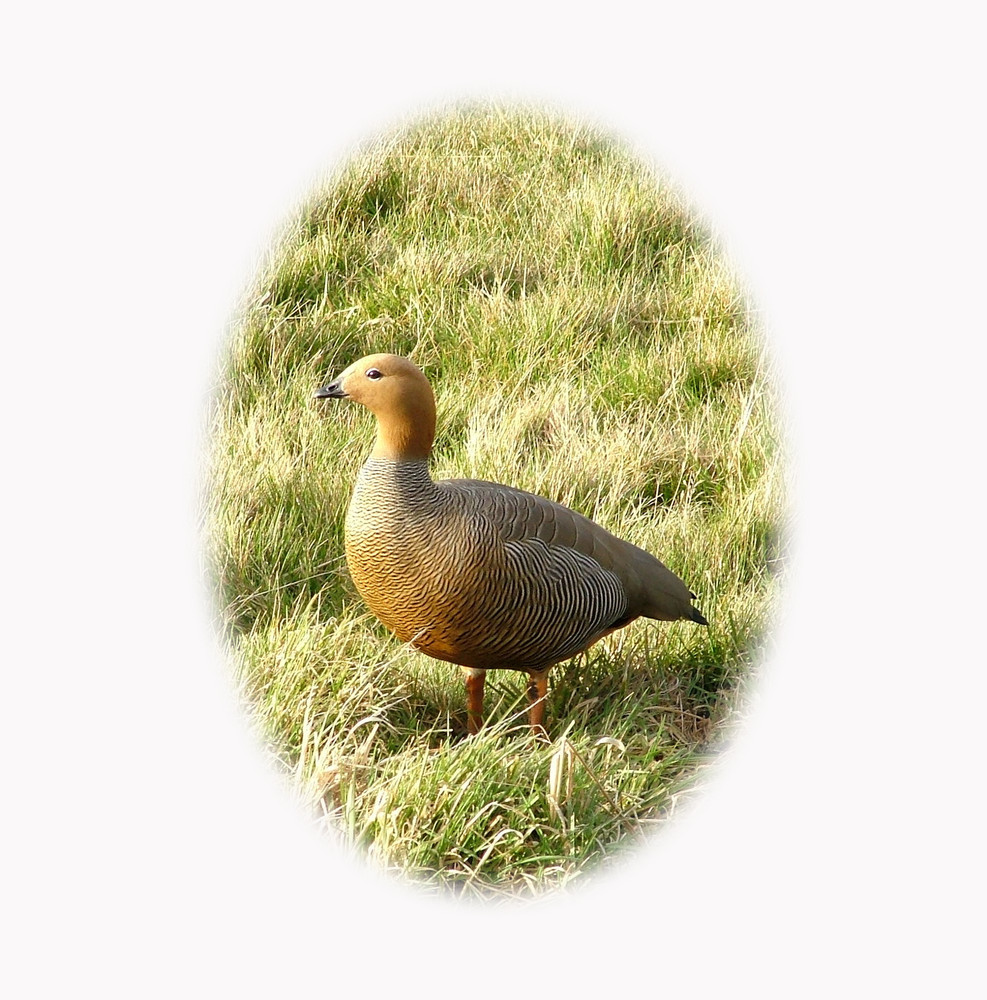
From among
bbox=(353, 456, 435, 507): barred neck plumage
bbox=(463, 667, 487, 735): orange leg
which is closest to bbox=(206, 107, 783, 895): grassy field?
bbox=(463, 667, 487, 735): orange leg

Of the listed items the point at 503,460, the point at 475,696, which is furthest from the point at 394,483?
the point at 503,460

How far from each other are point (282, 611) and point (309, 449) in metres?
0.98

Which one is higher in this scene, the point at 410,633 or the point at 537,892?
the point at 410,633

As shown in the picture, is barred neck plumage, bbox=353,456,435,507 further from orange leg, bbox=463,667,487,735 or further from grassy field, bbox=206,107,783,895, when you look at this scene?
orange leg, bbox=463,667,487,735

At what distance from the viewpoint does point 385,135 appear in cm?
648

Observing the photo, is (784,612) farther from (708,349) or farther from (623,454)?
(708,349)

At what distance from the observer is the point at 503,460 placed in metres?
4.75

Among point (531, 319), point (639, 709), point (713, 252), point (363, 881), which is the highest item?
point (713, 252)

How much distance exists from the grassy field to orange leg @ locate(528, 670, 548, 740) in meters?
0.10

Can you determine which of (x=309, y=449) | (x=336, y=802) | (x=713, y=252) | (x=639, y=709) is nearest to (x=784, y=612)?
(x=639, y=709)

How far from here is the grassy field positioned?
3.01 m

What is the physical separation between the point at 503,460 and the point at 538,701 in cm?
143

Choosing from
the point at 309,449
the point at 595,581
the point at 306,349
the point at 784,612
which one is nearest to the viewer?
the point at 595,581

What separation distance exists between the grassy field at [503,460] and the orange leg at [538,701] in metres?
0.10
